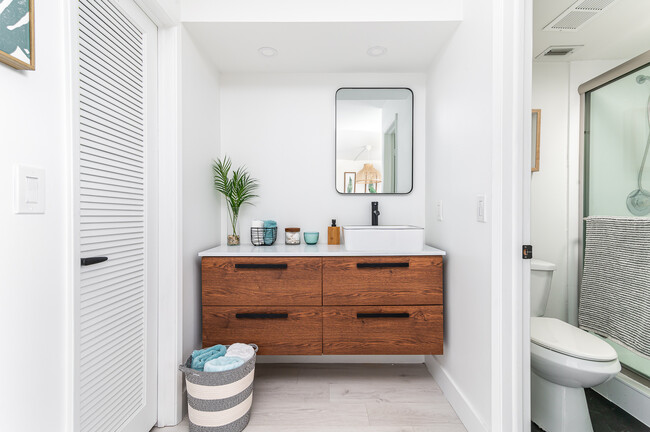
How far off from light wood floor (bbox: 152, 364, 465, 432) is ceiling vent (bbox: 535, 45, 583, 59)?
2140mm

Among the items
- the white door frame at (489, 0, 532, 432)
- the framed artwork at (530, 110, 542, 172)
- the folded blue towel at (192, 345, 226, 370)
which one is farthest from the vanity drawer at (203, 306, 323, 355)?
the framed artwork at (530, 110, 542, 172)

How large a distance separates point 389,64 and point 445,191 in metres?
0.93

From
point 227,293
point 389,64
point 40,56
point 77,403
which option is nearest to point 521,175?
point 389,64

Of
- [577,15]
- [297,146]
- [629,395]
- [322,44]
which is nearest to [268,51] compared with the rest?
[322,44]

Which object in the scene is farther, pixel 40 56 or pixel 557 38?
pixel 557 38

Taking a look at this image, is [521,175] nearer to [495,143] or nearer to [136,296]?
[495,143]

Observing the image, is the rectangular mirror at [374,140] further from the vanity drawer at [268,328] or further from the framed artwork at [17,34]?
the framed artwork at [17,34]

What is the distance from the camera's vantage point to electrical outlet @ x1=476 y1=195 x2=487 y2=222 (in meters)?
1.41

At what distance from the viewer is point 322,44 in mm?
1873

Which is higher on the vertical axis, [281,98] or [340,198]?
[281,98]

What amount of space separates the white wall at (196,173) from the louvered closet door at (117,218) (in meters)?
0.16

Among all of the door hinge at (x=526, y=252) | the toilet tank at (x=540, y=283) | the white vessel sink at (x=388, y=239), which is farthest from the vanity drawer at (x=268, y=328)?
the toilet tank at (x=540, y=283)

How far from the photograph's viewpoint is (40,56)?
889mm

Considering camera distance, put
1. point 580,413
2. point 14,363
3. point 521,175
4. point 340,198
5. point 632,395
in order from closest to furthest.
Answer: point 14,363 → point 521,175 → point 580,413 → point 632,395 → point 340,198
